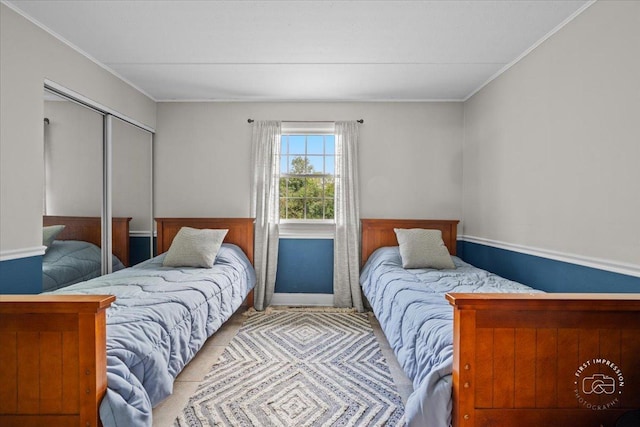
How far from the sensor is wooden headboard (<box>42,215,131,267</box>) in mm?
2616

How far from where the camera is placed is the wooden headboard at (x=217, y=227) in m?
3.88

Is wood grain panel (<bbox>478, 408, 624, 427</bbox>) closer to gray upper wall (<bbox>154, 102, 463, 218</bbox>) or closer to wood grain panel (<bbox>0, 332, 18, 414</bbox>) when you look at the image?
wood grain panel (<bbox>0, 332, 18, 414</bbox>)

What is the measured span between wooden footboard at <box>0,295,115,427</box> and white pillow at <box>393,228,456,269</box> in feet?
8.57

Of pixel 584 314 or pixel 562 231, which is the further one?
pixel 562 231

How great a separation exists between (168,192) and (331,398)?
2983 mm

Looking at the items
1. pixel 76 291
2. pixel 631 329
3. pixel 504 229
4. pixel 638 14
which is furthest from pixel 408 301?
pixel 76 291

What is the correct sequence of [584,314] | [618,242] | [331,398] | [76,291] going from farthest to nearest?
[76,291] → [331,398] → [618,242] → [584,314]

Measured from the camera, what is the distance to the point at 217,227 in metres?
3.90

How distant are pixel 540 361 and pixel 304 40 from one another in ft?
8.04

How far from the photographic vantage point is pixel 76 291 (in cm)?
228

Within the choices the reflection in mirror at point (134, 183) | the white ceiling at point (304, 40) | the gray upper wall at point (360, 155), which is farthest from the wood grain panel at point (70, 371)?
the gray upper wall at point (360, 155)

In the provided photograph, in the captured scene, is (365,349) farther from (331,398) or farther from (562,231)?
(562,231)

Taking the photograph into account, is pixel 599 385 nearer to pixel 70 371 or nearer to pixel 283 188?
pixel 70 371

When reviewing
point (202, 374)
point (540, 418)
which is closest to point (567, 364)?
point (540, 418)
